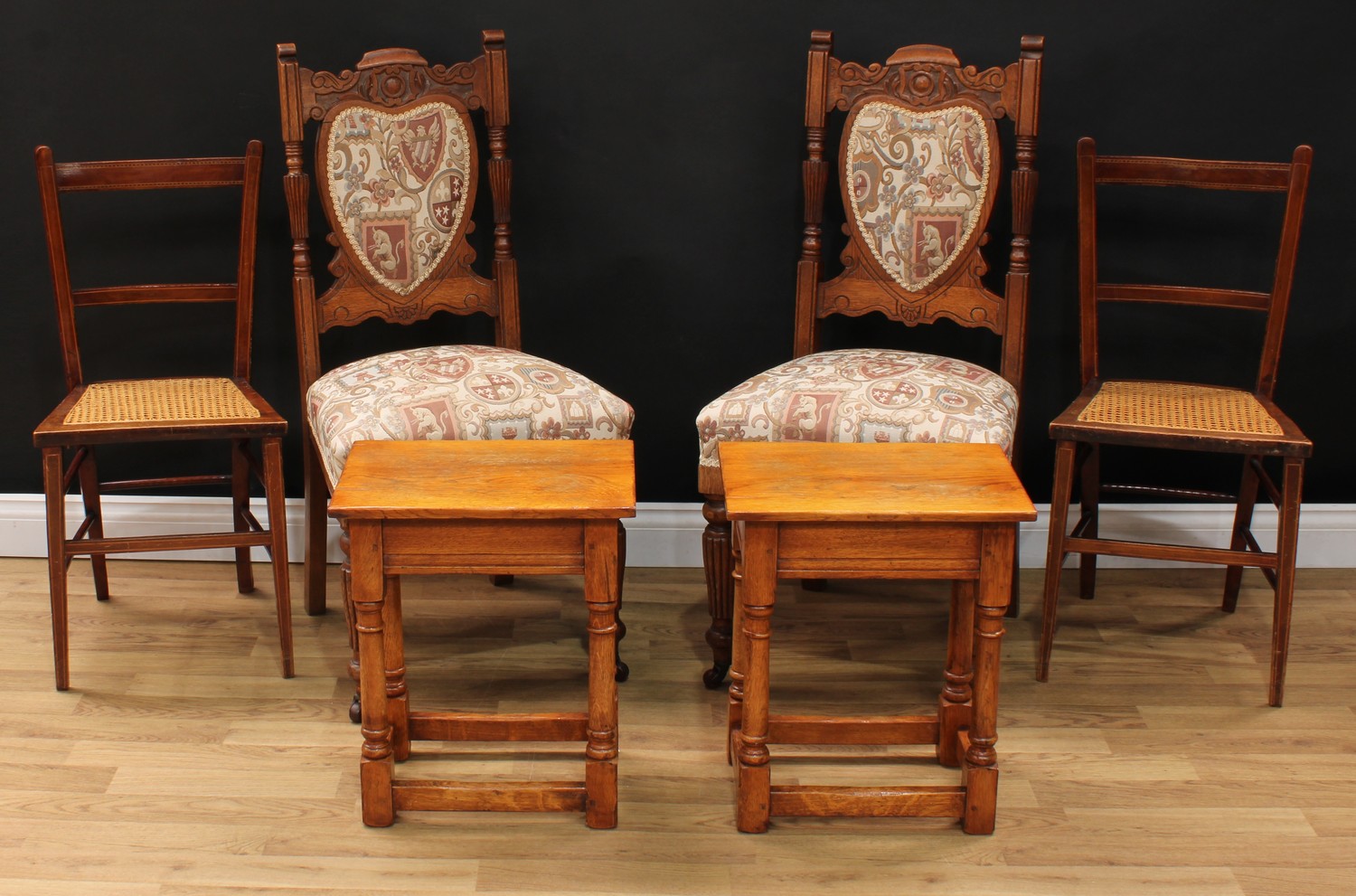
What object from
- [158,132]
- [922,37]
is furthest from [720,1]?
[158,132]

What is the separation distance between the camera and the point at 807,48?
2.76 metres

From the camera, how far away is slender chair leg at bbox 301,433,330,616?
2.64 metres

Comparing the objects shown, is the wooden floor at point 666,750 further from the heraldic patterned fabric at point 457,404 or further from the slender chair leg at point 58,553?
the heraldic patterned fabric at point 457,404

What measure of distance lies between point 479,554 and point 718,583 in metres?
0.63

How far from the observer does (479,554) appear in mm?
1889

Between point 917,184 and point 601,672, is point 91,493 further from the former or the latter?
point 917,184

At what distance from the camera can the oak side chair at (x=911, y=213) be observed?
2479mm

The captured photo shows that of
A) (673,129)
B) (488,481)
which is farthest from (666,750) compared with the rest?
(673,129)

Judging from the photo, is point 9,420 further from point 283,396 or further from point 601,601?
point 601,601

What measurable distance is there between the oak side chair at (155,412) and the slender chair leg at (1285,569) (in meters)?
1.80

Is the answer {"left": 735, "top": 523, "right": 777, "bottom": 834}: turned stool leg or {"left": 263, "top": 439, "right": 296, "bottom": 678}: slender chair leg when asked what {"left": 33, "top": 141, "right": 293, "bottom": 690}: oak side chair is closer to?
{"left": 263, "top": 439, "right": 296, "bottom": 678}: slender chair leg

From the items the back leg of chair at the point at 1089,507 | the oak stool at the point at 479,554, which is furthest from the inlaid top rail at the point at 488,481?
the back leg of chair at the point at 1089,507

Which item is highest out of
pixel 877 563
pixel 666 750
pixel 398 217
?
pixel 398 217

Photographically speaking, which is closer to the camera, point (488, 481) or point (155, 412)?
point (488, 481)
